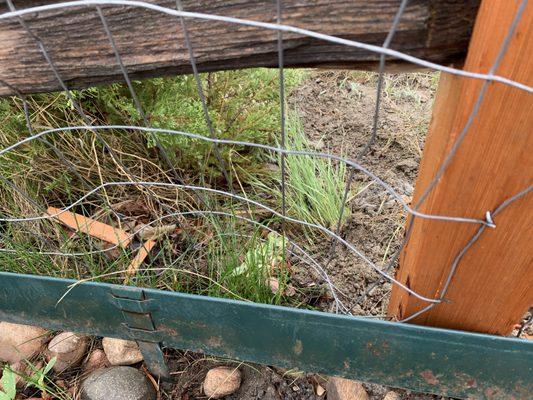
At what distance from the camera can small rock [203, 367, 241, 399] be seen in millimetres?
1543

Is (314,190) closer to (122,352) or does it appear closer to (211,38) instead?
(122,352)

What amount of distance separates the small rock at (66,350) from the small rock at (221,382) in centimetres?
49

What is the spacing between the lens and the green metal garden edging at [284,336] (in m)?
1.21

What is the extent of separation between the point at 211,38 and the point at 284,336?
0.87 m

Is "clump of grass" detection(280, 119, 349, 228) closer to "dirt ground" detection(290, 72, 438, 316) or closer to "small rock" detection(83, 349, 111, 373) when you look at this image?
"dirt ground" detection(290, 72, 438, 316)

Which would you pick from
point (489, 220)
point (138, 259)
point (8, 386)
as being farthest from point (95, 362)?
point (489, 220)

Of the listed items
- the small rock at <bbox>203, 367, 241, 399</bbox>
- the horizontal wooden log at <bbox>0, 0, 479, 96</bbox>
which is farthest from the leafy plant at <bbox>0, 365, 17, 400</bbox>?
the horizontal wooden log at <bbox>0, 0, 479, 96</bbox>

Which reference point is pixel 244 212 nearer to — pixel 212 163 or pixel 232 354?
pixel 212 163

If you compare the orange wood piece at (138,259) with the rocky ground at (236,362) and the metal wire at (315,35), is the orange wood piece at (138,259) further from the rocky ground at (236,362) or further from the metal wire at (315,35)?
the metal wire at (315,35)

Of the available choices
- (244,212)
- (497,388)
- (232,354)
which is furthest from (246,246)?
(497,388)

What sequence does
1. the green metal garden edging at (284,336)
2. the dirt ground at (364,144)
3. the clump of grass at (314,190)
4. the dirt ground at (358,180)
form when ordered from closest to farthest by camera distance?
the green metal garden edging at (284,336), the dirt ground at (358,180), the dirt ground at (364,144), the clump of grass at (314,190)

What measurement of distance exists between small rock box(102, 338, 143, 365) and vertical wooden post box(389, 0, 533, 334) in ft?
3.17

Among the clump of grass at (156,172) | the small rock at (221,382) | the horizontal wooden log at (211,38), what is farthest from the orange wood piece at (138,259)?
the horizontal wooden log at (211,38)

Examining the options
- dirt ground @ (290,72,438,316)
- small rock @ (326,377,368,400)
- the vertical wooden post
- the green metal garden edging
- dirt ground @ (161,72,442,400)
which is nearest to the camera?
the vertical wooden post
